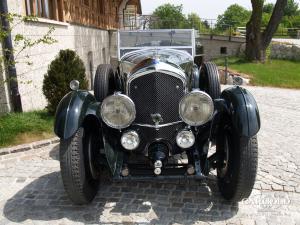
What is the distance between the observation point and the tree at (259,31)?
50.5ft

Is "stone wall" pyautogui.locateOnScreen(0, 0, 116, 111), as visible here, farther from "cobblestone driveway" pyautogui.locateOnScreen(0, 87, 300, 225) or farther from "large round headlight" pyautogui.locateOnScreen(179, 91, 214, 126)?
"large round headlight" pyautogui.locateOnScreen(179, 91, 214, 126)

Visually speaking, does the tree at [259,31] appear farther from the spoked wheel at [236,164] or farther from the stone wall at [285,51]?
the spoked wheel at [236,164]

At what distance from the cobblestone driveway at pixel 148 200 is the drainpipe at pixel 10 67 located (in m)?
1.84

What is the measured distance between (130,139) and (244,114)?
1.06 metres

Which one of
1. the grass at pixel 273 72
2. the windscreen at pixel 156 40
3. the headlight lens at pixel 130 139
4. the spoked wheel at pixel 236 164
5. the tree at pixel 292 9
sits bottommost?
the grass at pixel 273 72

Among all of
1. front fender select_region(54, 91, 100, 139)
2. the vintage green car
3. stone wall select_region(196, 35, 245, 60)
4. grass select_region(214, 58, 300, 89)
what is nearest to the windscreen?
the vintage green car

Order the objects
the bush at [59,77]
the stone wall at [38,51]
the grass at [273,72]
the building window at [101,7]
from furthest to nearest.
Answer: the building window at [101,7], the grass at [273,72], the stone wall at [38,51], the bush at [59,77]

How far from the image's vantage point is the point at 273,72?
558 inches

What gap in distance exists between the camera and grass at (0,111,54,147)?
17.2ft

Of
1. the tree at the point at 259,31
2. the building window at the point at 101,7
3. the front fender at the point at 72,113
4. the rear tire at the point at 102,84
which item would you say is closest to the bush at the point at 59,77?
the rear tire at the point at 102,84

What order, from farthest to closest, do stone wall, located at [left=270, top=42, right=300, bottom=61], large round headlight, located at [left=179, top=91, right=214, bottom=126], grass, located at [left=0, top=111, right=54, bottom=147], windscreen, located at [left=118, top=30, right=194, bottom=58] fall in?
stone wall, located at [left=270, top=42, right=300, bottom=61], windscreen, located at [left=118, top=30, right=194, bottom=58], grass, located at [left=0, top=111, right=54, bottom=147], large round headlight, located at [left=179, top=91, right=214, bottom=126]

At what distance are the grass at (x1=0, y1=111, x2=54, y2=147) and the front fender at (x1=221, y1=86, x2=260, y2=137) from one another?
3243 mm

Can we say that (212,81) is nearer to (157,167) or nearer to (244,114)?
(244,114)

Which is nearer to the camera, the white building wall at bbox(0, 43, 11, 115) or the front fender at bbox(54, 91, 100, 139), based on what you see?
the front fender at bbox(54, 91, 100, 139)
